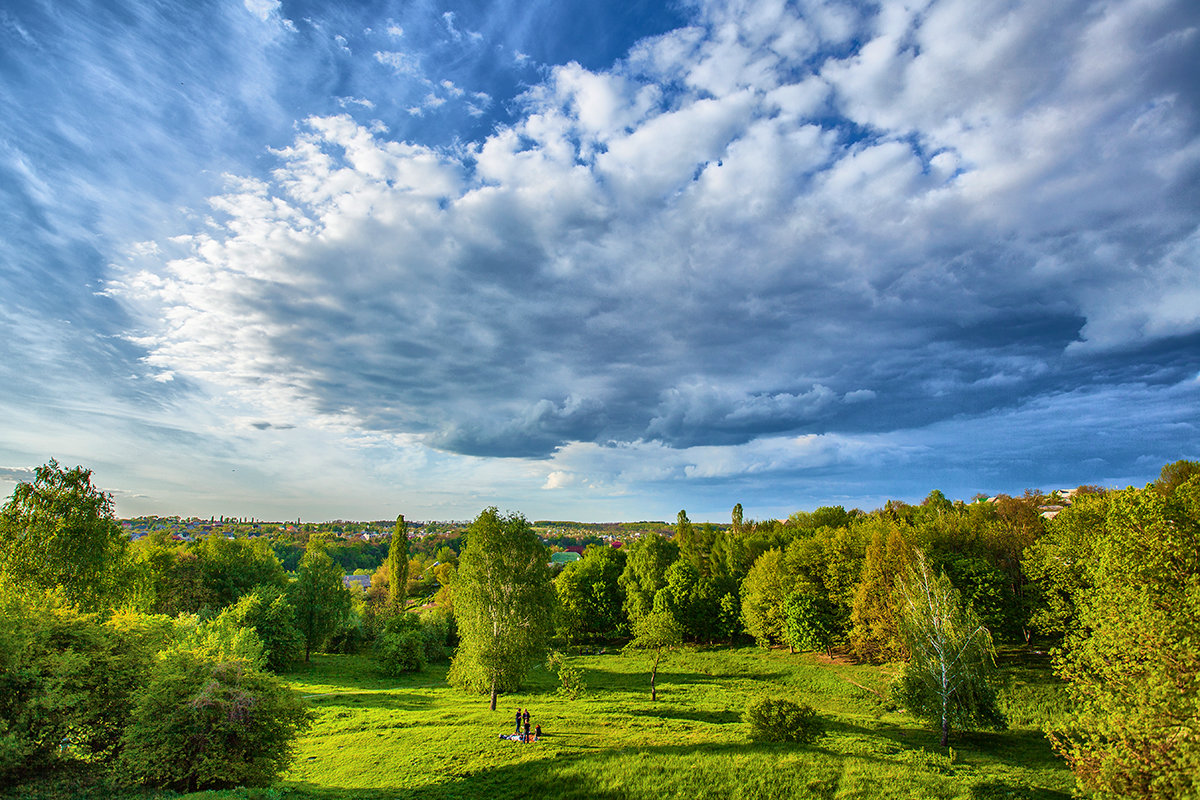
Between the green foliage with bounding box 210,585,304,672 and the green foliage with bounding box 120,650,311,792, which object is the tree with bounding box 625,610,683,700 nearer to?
the green foliage with bounding box 120,650,311,792

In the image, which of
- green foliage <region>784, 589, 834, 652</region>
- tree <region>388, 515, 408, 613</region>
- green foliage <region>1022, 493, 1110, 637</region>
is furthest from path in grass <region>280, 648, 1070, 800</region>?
tree <region>388, 515, 408, 613</region>

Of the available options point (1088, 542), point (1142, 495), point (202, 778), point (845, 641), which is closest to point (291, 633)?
point (202, 778)

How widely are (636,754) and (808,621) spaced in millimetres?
41644

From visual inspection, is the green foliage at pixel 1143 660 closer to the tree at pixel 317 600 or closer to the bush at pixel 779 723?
the bush at pixel 779 723

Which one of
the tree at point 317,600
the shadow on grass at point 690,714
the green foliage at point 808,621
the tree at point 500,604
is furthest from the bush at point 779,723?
the tree at point 317,600

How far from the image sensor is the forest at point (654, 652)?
1995 centimetres

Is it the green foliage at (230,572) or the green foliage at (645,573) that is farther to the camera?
the green foliage at (645,573)

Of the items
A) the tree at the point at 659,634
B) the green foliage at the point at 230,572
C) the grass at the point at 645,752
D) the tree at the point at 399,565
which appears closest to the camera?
the grass at the point at 645,752

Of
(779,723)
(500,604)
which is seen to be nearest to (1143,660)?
(779,723)

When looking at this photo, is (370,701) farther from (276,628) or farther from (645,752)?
Answer: (645,752)

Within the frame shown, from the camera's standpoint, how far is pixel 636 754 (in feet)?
84.0

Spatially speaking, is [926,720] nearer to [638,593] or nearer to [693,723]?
[693,723]

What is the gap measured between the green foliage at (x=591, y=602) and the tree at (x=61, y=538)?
54.2 meters

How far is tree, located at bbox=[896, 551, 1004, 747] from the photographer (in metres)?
30.5
